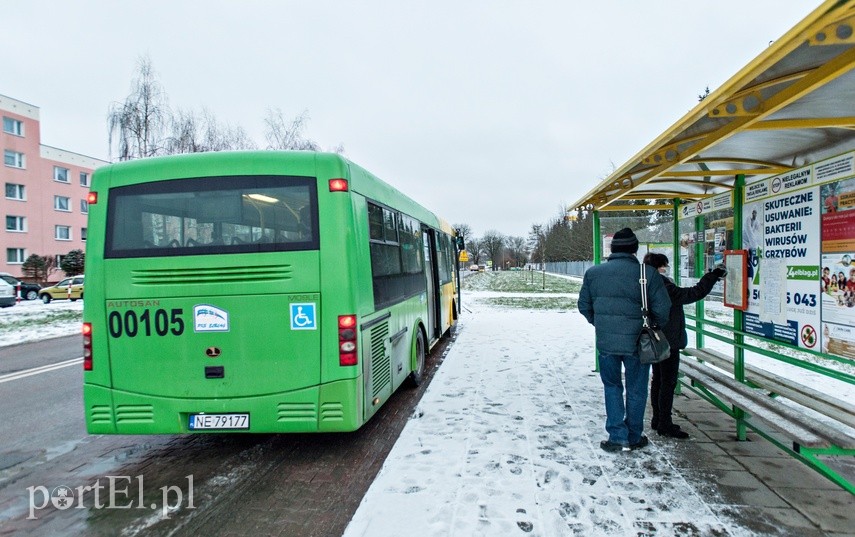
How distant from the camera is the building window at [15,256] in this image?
36906mm

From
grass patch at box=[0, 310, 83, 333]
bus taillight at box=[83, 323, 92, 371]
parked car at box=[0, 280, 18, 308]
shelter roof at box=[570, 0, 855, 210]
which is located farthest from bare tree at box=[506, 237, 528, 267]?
bus taillight at box=[83, 323, 92, 371]

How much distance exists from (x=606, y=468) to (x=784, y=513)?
120 centimetres

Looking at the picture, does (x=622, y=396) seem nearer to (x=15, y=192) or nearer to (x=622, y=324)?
(x=622, y=324)

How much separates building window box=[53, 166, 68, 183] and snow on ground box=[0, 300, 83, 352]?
27.6 metres

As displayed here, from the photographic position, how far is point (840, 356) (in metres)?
3.63

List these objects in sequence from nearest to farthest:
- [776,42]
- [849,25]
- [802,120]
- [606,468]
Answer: [849,25] → [776,42] → [802,120] → [606,468]

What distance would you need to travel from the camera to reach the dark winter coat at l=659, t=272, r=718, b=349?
4617 millimetres

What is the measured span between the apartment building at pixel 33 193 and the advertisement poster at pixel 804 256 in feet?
134

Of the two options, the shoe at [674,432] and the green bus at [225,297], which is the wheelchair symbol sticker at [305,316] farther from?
the shoe at [674,432]

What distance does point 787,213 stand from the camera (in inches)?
164

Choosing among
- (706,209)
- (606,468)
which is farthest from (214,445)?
(706,209)

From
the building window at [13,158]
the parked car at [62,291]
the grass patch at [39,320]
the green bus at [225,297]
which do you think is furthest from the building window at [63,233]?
the green bus at [225,297]

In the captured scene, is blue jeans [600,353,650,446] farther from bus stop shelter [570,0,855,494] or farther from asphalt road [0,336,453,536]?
asphalt road [0,336,453,536]

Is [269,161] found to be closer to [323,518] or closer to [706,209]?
[323,518]
